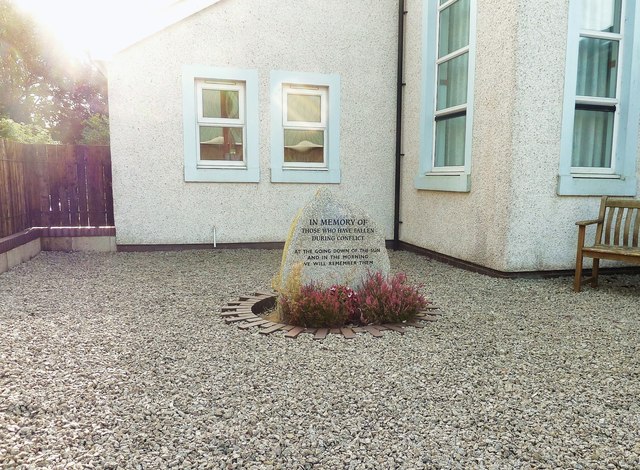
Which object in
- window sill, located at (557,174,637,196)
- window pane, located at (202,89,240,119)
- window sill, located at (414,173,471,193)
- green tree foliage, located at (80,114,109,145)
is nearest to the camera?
window sill, located at (557,174,637,196)

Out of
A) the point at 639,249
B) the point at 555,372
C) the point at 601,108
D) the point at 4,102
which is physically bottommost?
the point at 555,372

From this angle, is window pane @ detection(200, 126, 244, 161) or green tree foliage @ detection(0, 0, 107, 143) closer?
window pane @ detection(200, 126, 244, 161)

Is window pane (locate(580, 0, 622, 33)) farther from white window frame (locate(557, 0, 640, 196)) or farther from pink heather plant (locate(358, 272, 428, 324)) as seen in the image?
pink heather plant (locate(358, 272, 428, 324))

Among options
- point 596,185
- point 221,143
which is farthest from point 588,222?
point 221,143

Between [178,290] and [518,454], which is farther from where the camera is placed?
[178,290]

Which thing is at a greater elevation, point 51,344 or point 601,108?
point 601,108

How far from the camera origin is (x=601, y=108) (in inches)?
235

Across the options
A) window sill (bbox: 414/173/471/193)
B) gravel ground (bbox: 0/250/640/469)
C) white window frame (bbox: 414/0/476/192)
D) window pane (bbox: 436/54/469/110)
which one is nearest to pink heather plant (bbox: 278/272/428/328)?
gravel ground (bbox: 0/250/640/469)

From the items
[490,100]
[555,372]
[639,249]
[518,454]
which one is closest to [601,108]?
[490,100]

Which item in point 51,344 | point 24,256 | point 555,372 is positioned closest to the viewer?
point 555,372

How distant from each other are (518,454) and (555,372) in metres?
1.15

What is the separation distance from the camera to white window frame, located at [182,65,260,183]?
7535mm

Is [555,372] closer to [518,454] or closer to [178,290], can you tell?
[518,454]

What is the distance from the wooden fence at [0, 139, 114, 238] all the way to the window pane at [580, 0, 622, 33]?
7.45m
